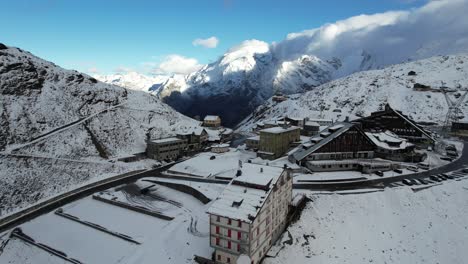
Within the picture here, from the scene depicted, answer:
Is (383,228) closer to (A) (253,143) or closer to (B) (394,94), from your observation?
(A) (253,143)

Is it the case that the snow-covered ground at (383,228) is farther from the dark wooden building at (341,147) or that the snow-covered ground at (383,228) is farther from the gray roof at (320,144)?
the dark wooden building at (341,147)

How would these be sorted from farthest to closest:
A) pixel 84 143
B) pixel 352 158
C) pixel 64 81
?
pixel 64 81
pixel 84 143
pixel 352 158

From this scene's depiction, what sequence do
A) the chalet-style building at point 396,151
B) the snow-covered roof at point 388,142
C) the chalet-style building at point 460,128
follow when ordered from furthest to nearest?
the chalet-style building at point 460,128 < the snow-covered roof at point 388,142 < the chalet-style building at point 396,151

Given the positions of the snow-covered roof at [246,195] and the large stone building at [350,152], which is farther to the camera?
the large stone building at [350,152]

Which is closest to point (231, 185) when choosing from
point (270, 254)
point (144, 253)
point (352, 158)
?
point (270, 254)

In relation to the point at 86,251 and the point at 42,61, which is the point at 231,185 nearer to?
the point at 86,251

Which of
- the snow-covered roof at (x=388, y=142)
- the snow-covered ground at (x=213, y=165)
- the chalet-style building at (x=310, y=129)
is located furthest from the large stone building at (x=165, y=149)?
the snow-covered roof at (x=388, y=142)
